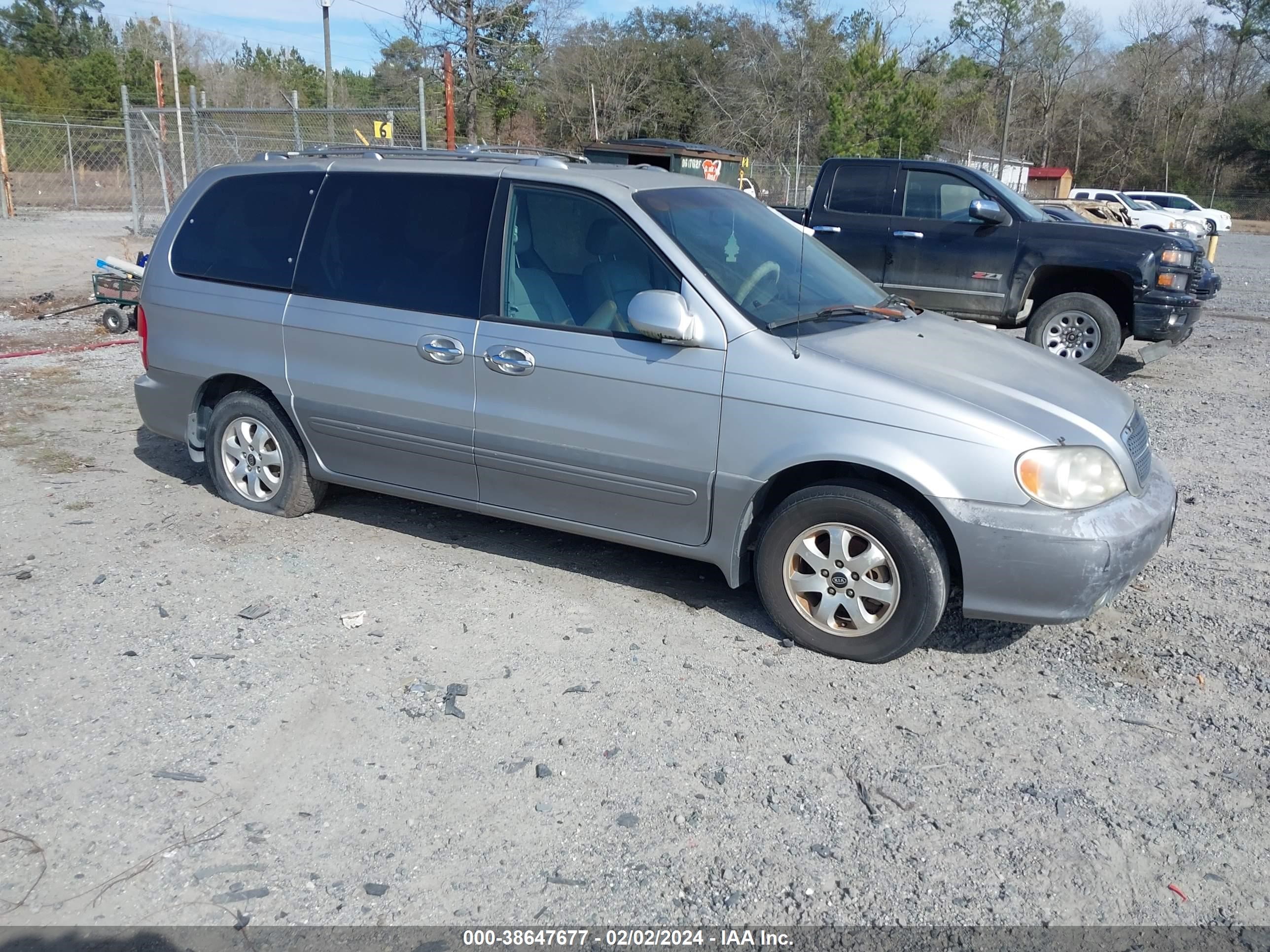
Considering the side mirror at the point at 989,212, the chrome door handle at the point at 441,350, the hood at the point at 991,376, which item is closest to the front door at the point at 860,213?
the side mirror at the point at 989,212

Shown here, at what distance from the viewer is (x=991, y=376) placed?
437cm

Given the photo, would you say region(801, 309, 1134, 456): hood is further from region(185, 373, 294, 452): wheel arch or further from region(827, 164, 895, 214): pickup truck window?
region(827, 164, 895, 214): pickup truck window

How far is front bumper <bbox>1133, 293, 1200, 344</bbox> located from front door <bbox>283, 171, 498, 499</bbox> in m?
6.86

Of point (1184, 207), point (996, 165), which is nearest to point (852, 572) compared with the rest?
point (996, 165)

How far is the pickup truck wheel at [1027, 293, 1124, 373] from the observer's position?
964 cm

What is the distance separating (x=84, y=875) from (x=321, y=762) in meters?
0.77

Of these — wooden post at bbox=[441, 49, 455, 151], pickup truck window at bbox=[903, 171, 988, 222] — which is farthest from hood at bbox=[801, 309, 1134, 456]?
wooden post at bbox=[441, 49, 455, 151]

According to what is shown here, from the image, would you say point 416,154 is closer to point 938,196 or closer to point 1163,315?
point 938,196

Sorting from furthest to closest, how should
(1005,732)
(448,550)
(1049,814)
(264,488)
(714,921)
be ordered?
(264,488)
(448,550)
(1005,732)
(1049,814)
(714,921)

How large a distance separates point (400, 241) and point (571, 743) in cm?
266

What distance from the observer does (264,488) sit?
585 cm

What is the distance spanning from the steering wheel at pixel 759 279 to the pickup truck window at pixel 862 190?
6.18m

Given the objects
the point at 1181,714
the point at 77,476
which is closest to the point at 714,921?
the point at 1181,714

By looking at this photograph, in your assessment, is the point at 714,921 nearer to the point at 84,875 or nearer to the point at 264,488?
the point at 84,875
